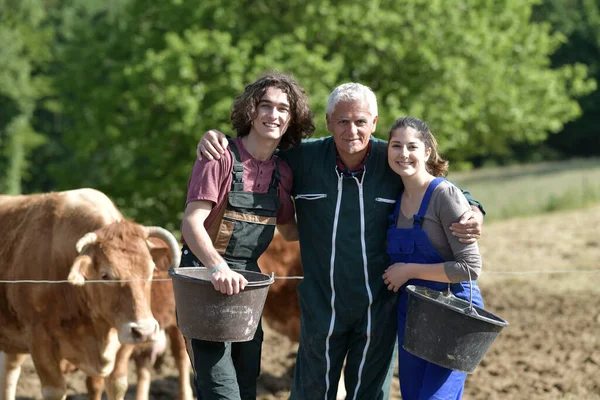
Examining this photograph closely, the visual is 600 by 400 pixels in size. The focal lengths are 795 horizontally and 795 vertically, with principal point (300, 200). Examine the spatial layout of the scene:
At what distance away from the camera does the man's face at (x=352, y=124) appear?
3793mm

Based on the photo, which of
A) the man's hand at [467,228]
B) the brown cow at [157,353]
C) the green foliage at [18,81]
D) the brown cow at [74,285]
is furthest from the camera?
the green foliage at [18,81]

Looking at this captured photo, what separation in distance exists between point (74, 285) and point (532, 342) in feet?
15.1

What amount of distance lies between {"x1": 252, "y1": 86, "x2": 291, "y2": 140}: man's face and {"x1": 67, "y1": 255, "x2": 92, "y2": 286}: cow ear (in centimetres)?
205

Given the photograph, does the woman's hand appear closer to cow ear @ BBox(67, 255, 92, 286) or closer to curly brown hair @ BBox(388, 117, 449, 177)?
curly brown hair @ BBox(388, 117, 449, 177)

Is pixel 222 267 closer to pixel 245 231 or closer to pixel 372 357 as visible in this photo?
pixel 245 231

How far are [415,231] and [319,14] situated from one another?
13.0 metres

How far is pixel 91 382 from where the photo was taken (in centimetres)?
638

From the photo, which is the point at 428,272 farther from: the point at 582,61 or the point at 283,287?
the point at 582,61

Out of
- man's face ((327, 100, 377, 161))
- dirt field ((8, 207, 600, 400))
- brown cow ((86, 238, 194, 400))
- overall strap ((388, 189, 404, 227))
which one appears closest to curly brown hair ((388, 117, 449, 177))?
man's face ((327, 100, 377, 161))

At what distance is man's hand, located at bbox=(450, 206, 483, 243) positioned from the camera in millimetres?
3639

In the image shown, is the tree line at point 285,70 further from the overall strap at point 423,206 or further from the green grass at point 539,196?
the overall strap at point 423,206

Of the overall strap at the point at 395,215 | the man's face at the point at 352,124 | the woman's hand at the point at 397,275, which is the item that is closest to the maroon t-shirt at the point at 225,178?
the man's face at the point at 352,124

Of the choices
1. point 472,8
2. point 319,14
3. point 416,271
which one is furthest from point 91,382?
point 472,8

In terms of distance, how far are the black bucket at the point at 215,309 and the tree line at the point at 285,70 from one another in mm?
9713
